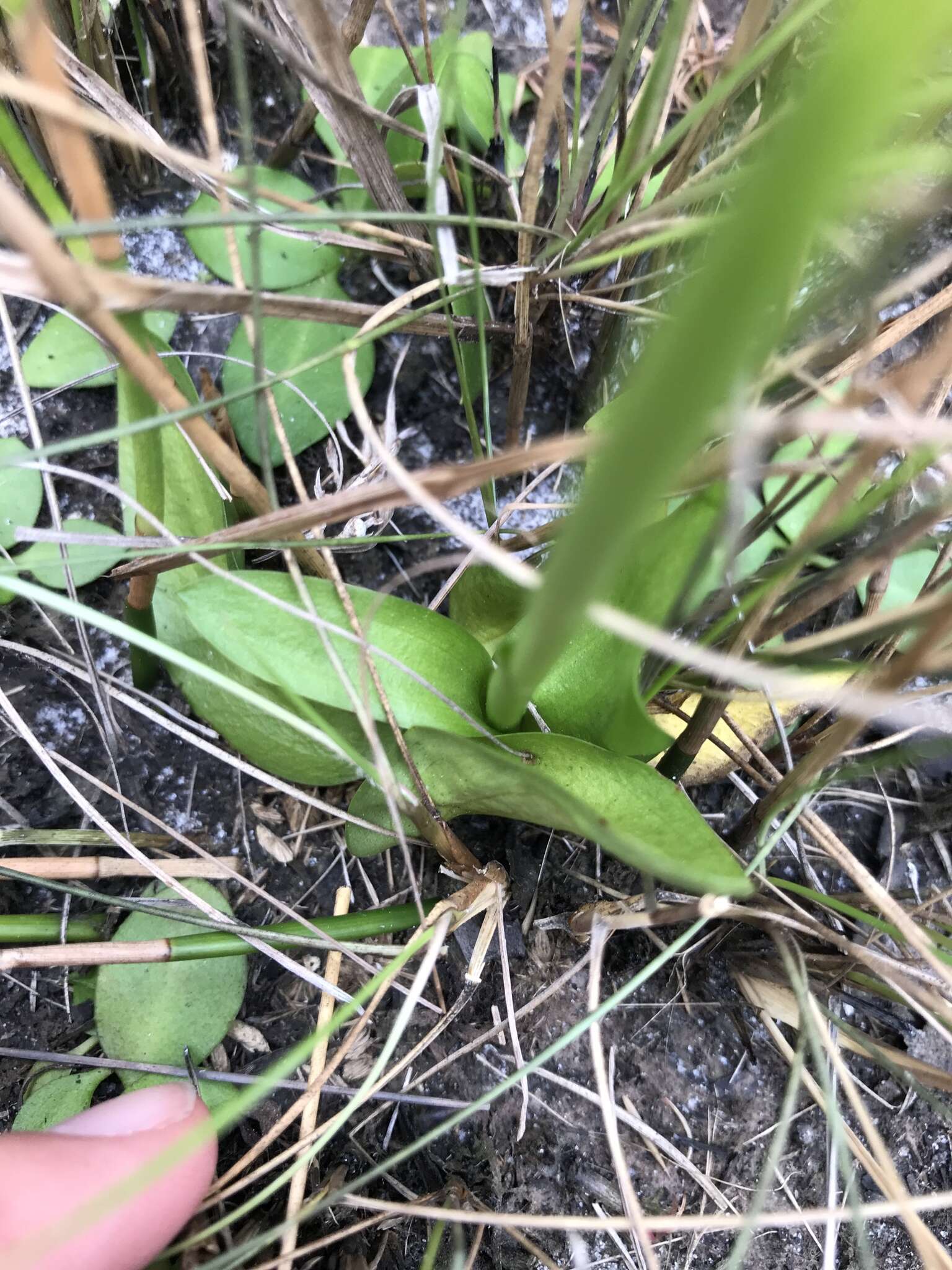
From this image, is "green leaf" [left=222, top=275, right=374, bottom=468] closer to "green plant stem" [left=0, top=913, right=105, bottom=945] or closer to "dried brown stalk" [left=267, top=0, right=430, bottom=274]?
"dried brown stalk" [left=267, top=0, right=430, bottom=274]

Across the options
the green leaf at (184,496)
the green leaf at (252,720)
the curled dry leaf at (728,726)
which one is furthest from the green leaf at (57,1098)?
the curled dry leaf at (728,726)

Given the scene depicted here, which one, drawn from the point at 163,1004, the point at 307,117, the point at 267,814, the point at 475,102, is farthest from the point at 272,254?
the point at 163,1004

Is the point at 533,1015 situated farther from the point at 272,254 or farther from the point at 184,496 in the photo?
the point at 272,254

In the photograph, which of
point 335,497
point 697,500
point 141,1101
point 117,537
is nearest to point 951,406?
point 697,500

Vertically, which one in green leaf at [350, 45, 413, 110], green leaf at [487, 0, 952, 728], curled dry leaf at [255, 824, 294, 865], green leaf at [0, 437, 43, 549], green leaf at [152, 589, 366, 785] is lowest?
curled dry leaf at [255, 824, 294, 865]

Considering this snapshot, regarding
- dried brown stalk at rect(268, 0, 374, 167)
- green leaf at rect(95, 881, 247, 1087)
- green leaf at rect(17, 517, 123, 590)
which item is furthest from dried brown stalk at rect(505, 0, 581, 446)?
green leaf at rect(95, 881, 247, 1087)
